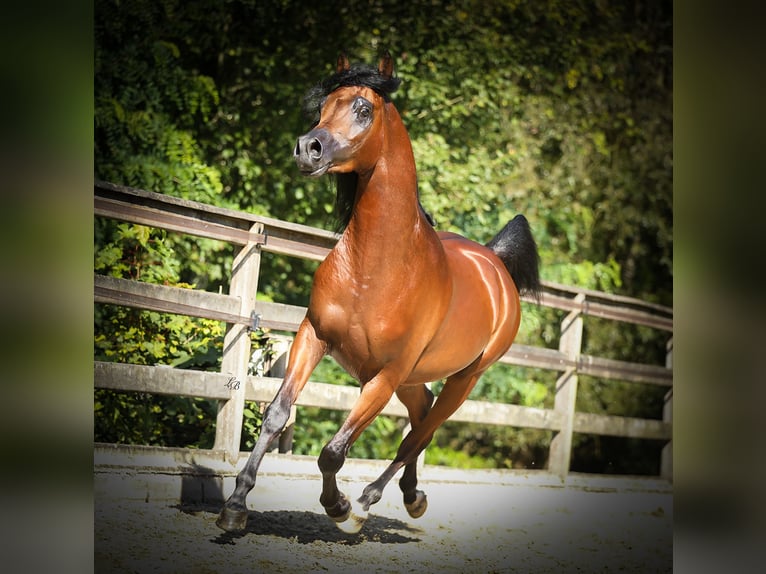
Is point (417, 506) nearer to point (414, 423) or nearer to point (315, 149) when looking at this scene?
point (414, 423)

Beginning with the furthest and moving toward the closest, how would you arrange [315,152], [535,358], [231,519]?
[535,358]
[231,519]
[315,152]

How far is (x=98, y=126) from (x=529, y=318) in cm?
244

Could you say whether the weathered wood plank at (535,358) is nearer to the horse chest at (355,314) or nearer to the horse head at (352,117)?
the horse chest at (355,314)

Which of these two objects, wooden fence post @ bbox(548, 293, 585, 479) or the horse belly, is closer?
the horse belly

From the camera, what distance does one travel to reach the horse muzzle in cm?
225

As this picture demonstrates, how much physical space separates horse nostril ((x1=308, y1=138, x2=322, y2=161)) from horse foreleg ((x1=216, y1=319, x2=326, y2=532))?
1.65ft

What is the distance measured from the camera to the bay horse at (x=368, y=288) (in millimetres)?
2391

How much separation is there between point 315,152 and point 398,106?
212cm

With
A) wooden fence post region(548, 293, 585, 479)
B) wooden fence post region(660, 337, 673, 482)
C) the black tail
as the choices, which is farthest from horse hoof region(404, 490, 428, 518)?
wooden fence post region(660, 337, 673, 482)

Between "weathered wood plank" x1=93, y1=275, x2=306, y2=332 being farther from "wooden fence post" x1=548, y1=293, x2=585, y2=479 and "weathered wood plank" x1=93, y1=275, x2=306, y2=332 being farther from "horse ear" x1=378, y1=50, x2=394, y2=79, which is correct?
"wooden fence post" x1=548, y1=293, x2=585, y2=479

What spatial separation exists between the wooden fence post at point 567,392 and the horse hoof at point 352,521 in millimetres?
1898

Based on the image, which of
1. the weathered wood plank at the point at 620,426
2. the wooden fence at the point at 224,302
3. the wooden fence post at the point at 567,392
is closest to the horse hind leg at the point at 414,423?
the wooden fence at the point at 224,302

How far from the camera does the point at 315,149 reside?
228 centimetres

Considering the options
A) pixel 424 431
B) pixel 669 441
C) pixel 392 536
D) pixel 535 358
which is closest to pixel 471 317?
pixel 424 431
